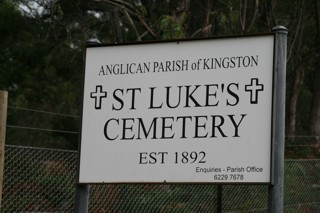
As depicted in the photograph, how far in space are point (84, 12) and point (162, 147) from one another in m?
12.6

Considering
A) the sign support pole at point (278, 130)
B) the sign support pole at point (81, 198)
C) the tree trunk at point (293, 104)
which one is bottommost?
the sign support pole at point (81, 198)

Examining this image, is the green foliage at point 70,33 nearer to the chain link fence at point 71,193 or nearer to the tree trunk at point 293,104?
the tree trunk at point 293,104

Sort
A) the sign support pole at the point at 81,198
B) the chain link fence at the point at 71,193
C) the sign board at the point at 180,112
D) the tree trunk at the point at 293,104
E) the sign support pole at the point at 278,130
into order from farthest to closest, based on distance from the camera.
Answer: the tree trunk at the point at 293,104, the chain link fence at the point at 71,193, the sign support pole at the point at 81,198, the sign board at the point at 180,112, the sign support pole at the point at 278,130

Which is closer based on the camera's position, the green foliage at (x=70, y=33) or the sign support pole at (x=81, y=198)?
the sign support pole at (x=81, y=198)

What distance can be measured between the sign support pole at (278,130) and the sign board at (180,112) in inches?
1.6

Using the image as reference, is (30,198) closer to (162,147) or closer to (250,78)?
(162,147)

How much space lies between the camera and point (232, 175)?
448 centimetres

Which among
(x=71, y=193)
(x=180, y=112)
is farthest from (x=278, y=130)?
(x=71, y=193)

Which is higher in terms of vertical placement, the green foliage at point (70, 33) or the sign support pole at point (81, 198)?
the green foliage at point (70, 33)

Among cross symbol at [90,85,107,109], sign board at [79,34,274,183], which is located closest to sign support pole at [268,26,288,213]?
sign board at [79,34,274,183]

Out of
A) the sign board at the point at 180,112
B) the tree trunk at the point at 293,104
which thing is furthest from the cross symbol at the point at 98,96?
the tree trunk at the point at 293,104

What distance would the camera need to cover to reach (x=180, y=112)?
15.4ft

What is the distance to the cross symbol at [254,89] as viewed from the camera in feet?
14.9

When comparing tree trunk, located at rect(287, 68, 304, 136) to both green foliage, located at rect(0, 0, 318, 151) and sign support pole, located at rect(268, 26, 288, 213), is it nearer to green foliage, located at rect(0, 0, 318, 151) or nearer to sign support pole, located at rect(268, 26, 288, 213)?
green foliage, located at rect(0, 0, 318, 151)
